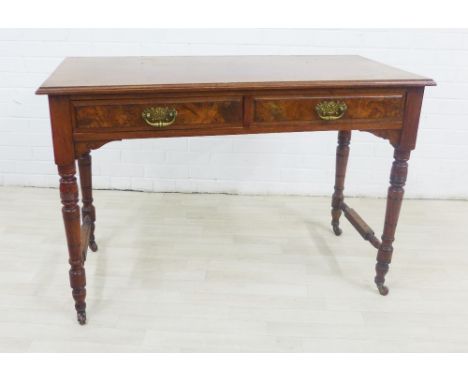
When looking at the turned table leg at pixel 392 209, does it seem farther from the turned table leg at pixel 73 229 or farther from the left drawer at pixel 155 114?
the turned table leg at pixel 73 229

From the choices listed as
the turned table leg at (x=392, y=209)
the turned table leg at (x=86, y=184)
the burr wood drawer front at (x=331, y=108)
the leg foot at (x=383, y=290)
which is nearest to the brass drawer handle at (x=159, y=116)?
the burr wood drawer front at (x=331, y=108)

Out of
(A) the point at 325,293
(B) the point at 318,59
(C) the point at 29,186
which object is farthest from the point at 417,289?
(C) the point at 29,186

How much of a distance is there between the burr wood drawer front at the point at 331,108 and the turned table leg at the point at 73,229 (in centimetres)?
77

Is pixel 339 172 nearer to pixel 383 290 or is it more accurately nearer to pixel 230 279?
pixel 383 290

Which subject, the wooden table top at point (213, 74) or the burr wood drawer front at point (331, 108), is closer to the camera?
the wooden table top at point (213, 74)

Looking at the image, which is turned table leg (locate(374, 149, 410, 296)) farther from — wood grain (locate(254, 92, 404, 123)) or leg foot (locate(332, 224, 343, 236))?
leg foot (locate(332, 224, 343, 236))

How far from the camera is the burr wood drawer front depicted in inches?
80.6

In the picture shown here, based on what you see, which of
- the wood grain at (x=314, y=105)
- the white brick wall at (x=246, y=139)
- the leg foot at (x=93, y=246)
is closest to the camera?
the wood grain at (x=314, y=105)

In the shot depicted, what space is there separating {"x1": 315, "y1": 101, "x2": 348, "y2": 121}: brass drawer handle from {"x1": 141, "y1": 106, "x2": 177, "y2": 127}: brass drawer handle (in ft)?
1.95

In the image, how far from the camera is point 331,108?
2.08 meters

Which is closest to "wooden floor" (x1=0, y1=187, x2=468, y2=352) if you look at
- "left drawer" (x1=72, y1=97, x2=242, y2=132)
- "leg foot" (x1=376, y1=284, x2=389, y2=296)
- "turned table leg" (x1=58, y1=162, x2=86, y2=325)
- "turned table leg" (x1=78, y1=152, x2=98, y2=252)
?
"leg foot" (x1=376, y1=284, x2=389, y2=296)

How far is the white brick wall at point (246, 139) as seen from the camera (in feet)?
10.7

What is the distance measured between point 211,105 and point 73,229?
77cm

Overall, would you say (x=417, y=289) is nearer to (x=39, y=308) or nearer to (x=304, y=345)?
(x=304, y=345)
